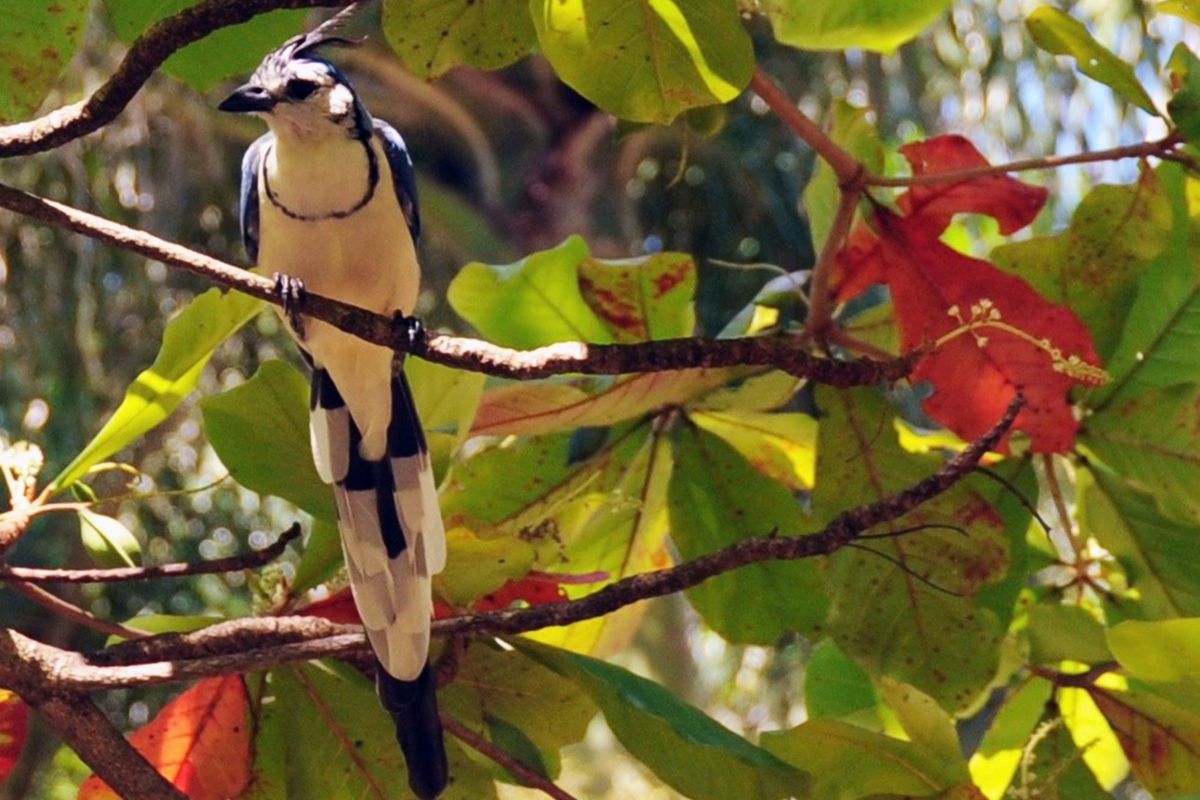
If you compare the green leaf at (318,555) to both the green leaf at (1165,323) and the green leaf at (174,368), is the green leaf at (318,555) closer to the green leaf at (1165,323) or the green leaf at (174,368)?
the green leaf at (174,368)

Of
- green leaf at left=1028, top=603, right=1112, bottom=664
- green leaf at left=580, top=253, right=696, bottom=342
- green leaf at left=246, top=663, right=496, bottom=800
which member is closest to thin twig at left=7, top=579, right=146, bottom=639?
green leaf at left=246, top=663, right=496, bottom=800

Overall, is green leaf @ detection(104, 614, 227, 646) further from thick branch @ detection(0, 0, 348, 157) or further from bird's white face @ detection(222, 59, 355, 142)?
bird's white face @ detection(222, 59, 355, 142)

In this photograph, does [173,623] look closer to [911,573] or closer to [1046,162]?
[911,573]

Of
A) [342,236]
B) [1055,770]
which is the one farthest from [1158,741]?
[342,236]

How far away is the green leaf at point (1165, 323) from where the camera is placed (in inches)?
53.0

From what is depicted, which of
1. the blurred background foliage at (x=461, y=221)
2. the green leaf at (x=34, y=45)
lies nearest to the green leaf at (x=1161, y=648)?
the green leaf at (x=34, y=45)

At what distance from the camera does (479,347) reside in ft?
3.29

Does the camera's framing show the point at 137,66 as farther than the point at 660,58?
No

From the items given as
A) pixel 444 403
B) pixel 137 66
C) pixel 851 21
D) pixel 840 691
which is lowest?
pixel 840 691

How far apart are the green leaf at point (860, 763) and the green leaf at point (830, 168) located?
0.44 metres

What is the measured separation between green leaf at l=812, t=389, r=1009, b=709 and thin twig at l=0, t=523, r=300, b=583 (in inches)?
19.8

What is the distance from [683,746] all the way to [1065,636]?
1.12 ft

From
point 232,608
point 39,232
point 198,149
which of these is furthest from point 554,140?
point 232,608

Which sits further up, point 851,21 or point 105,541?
point 851,21
